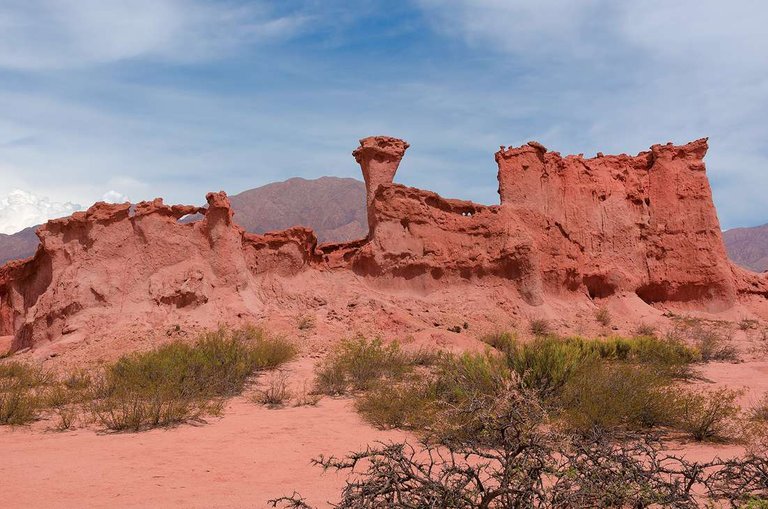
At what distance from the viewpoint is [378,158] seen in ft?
71.0

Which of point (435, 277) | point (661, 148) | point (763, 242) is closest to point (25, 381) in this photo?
point (435, 277)

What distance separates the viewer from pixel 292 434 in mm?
7289

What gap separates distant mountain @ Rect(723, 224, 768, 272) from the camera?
101 m

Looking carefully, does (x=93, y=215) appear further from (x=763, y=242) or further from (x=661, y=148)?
(x=763, y=242)

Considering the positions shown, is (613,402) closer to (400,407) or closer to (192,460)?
(400,407)

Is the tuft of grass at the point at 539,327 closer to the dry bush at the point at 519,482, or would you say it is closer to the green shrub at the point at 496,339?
the green shrub at the point at 496,339

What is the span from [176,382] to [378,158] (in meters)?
13.8

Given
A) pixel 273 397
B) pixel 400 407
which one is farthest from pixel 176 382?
pixel 400 407

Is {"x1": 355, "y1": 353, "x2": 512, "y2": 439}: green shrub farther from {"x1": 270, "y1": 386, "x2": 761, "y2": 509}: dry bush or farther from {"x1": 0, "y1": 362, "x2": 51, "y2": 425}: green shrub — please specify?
{"x1": 0, "y1": 362, "x2": 51, "y2": 425}: green shrub

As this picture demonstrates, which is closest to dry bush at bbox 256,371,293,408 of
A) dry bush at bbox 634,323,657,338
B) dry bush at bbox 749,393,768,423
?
dry bush at bbox 749,393,768,423

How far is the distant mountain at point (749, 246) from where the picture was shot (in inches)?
3962

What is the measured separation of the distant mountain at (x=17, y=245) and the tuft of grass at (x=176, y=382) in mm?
87613

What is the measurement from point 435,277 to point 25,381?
13626 mm

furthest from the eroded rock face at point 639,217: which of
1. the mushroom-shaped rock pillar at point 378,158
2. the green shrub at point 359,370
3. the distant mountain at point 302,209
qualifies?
the distant mountain at point 302,209
